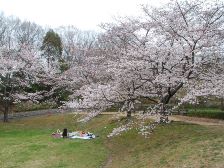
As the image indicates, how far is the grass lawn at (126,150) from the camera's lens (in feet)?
58.5

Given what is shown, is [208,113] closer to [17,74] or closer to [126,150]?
[126,150]

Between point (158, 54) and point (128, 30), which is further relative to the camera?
point (128, 30)

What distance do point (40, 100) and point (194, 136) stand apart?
37029 millimetres

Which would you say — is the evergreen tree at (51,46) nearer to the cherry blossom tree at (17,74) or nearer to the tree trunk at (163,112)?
the cherry blossom tree at (17,74)

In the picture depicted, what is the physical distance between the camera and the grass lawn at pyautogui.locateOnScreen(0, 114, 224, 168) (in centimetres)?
1783

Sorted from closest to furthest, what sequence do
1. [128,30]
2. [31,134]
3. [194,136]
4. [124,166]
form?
[124,166], [194,136], [128,30], [31,134]

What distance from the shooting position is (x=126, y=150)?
23.3 m

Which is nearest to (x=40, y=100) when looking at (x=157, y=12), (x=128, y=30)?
(x=128, y=30)

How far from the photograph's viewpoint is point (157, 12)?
913 inches

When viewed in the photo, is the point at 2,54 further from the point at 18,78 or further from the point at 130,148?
the point at 130,148

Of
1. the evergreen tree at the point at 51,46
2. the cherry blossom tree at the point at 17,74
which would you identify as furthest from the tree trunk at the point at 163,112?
the evergreen tree at the point at 51,46

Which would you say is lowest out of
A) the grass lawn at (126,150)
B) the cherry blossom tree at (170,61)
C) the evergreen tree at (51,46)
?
the grass lawn at (126,150)

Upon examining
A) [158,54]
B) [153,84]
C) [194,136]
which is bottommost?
[194,136]

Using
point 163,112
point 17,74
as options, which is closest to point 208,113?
point 163,112
